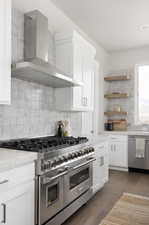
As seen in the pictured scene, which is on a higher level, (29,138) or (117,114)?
(117,114)

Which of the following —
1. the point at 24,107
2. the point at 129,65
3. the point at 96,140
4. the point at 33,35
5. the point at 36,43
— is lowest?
the point at 96,140

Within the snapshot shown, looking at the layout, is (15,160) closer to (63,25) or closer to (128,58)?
(63,25)

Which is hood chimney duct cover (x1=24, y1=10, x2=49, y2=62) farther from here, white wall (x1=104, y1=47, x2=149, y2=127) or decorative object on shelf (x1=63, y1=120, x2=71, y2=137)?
white wall (x1=104, y1=47, x2=149, y2=127)

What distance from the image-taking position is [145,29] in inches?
158

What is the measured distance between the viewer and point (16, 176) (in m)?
1.53

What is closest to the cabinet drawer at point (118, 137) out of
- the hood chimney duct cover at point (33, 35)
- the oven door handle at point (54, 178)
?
the oven door handle at point (54, 178)

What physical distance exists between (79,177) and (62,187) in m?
0.46

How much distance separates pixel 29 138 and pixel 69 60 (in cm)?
133

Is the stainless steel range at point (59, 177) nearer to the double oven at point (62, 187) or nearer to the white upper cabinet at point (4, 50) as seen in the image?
the double oven at point (62, 187)

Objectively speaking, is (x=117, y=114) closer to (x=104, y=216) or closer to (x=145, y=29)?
(x=145, y=29)

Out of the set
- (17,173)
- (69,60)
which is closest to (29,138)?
(17,173)

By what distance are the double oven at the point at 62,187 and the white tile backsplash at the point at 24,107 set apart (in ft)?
2.40

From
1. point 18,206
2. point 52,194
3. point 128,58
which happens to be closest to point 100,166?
point 52,194

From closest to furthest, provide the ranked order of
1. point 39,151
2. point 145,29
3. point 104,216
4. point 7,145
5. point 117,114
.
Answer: point 39,151, point 7,145, point 104,216, point 145,29, point 117,114
